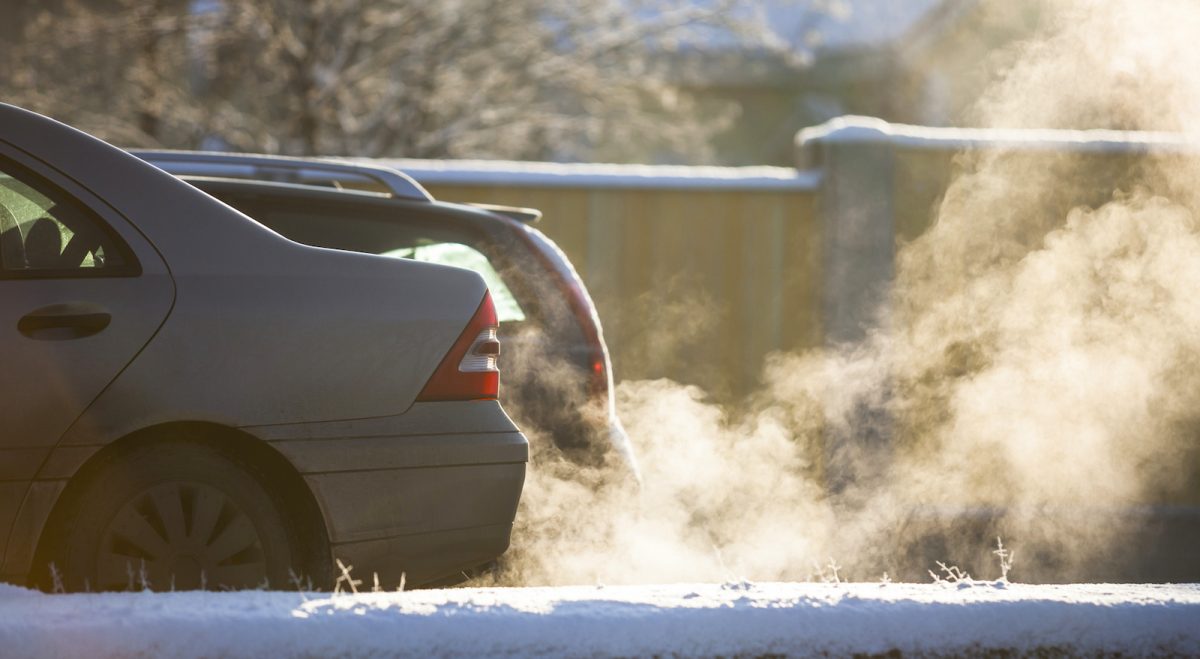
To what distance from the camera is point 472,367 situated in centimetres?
377

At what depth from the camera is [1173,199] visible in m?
8.12

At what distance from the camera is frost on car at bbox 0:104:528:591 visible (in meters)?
3.39

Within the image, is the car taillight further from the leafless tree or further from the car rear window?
the leafless tree

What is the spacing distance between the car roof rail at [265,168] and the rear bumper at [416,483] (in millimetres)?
1346

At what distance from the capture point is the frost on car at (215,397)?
339cm

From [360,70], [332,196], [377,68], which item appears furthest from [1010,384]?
[377,68]

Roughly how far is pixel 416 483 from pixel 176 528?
64 cm

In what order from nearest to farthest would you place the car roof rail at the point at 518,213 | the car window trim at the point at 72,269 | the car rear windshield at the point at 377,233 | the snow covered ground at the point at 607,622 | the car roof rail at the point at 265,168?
the snow covered ground at the point at 607,622 → the car window trim at the point at 72,269 → the car rear windshield at the point at 377,233 → the car roof rail at the point at 265,168 → the car roof rail at the point at 518,213

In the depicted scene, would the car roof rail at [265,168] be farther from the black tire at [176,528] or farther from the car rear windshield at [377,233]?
the black tire at [176,528]

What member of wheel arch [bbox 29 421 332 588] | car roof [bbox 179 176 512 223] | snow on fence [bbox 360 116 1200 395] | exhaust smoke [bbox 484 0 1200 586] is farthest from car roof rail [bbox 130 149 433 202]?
exhaust smoke [bbox 484 0 1200 586]

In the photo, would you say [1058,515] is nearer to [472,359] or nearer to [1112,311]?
[1112,311]

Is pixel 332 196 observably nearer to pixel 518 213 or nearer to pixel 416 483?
pixel 518 213

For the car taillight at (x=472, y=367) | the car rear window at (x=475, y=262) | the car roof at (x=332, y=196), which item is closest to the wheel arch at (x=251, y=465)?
the car taillight at (x=472, y=367)

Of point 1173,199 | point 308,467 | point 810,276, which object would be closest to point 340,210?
point 308,467
